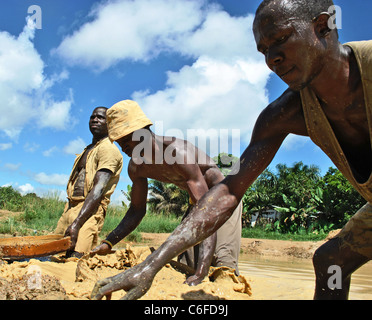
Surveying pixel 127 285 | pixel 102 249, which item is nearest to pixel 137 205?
pixel 102 249

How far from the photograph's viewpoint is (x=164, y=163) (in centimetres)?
299

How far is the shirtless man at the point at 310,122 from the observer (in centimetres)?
139

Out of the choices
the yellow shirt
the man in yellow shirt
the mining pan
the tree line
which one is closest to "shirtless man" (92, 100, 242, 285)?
the mining pan

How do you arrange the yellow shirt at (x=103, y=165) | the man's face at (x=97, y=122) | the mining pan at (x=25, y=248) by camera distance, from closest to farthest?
the mining pan at (x=25, y=248), the yellow shirt at (x=103, y=165), the man's face at (x=97, y=122)

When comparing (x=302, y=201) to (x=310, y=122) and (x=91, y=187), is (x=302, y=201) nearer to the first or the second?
(x=91, y=187)

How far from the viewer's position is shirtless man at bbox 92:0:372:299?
4.56 ft

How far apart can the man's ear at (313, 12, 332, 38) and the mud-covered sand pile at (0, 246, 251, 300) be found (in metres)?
1.45

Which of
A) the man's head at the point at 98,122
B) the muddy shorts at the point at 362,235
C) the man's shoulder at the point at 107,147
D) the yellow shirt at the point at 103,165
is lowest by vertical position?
the muddy shorts at the point at 362,235

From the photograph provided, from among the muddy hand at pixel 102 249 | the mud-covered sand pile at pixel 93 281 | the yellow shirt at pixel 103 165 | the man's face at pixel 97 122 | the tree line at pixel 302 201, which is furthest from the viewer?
the tree line at pixel 302 201

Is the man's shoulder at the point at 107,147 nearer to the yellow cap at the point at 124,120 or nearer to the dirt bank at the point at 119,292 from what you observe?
the yellow cap at the point at 124,120

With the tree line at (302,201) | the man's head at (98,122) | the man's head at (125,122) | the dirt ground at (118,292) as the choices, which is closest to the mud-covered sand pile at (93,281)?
the dirt ground at (118,292)

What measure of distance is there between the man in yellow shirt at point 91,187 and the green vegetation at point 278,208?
422 centimetres
